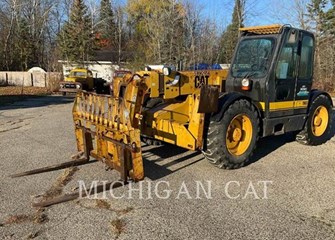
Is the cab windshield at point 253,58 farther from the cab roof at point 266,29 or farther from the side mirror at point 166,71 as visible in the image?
the side mirror at point 166,71

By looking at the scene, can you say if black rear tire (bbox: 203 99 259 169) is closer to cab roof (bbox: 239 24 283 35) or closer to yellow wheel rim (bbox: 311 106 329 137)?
cab roof (bbox: 239 24 283 35)

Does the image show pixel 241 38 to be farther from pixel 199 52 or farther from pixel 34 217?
pixel 199 52

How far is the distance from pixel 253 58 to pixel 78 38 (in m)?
33.0

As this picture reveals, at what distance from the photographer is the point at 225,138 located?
17.6 feet

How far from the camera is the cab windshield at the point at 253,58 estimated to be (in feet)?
20.0

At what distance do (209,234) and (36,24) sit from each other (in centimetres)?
4367

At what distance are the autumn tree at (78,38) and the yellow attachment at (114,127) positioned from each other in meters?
31.8

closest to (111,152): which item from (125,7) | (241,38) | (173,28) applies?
(241,38)

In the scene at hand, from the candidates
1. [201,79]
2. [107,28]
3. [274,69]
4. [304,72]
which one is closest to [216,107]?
[201,79]

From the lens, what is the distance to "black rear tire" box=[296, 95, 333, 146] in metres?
7.17

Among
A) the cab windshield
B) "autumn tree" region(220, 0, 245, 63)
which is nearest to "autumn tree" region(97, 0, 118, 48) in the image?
"autumn tree" region(220, 0, 245, 63)

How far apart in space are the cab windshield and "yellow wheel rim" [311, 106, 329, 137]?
7.59 feet

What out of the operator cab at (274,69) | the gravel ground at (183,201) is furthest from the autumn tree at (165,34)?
the gravel ground at (183,201)

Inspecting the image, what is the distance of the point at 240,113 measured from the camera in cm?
554
